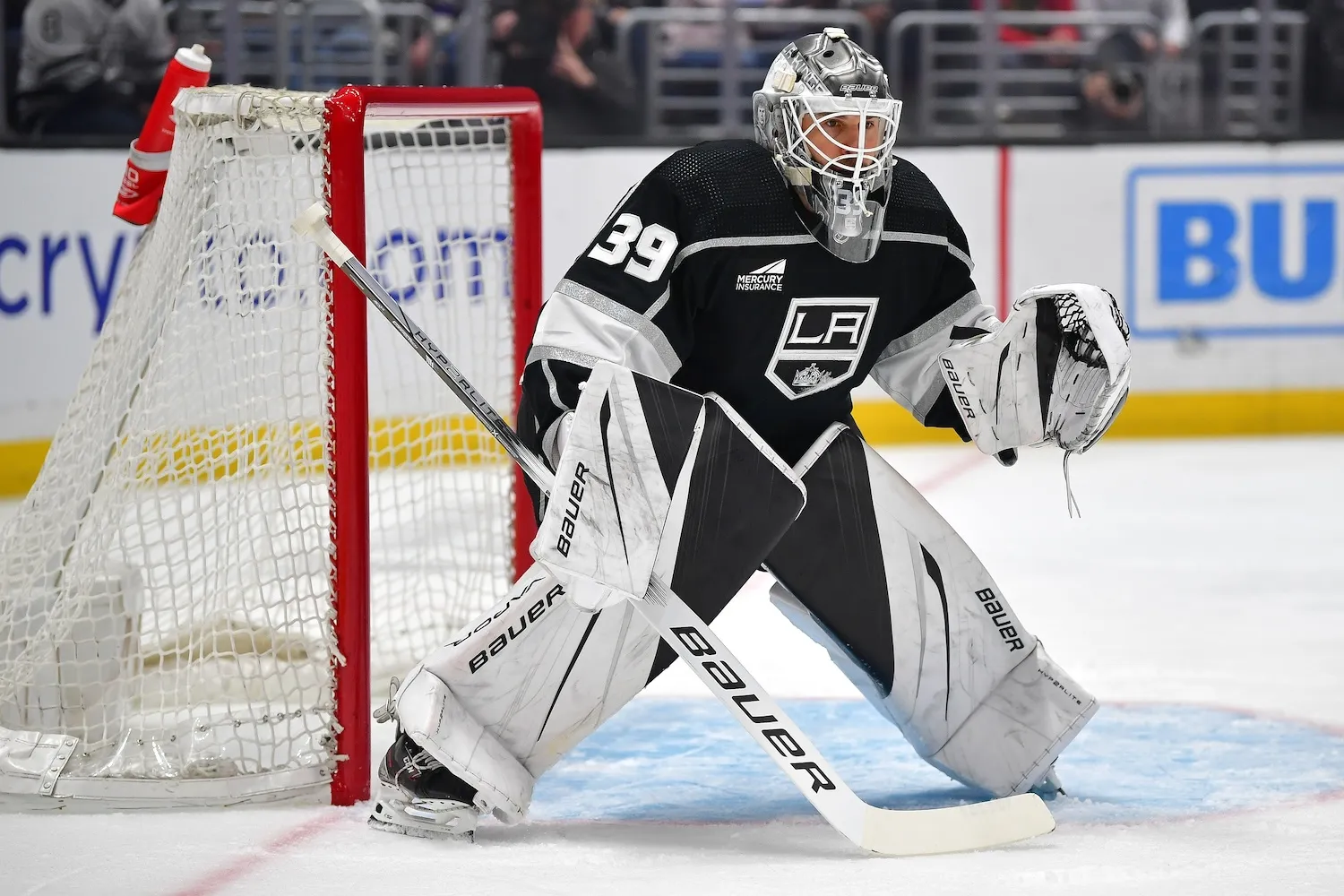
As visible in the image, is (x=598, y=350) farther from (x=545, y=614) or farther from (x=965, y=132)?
(x=965, y=132)

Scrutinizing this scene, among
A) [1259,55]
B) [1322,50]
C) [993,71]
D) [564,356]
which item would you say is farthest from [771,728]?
[1322,50]

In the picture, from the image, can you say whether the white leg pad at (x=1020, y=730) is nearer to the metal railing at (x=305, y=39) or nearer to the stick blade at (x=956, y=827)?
the stick blade at (x=956, y=827)

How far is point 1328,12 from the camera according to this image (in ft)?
20.4

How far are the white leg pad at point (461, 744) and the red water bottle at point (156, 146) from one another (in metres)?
0.86

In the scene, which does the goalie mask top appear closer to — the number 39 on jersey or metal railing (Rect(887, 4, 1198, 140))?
the number 39 on jersey

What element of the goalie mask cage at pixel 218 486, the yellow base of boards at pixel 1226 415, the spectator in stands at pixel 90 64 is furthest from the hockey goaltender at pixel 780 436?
the yellow base of boards at pixel 1226 415

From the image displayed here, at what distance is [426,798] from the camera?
2.06m

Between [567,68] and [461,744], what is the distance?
13.0ft

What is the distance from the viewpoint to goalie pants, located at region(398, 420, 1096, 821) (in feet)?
6.72

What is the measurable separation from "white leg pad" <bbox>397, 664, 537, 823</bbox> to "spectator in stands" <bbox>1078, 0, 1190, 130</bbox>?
467 centimetres

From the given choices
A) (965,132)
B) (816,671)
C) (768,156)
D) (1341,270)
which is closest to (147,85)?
(965,132)

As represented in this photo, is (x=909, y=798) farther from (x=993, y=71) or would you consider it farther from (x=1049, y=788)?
(x=993, y=71)

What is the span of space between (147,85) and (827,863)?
12.4ft

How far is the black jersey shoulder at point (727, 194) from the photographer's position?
6.68ft
